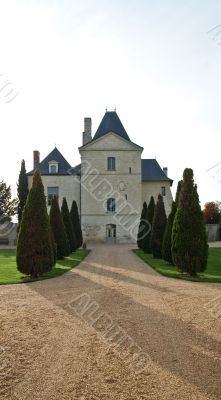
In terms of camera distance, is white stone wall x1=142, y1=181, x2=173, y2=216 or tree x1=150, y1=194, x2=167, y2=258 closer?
tree x1=150, y1=194, x2=167, y2=258

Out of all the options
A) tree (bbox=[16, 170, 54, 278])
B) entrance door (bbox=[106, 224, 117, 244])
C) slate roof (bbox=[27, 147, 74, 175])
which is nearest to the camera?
tree (bbox=[16, 170, 54, 278])

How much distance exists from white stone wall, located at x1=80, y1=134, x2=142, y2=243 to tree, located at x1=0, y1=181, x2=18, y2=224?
1745 centimetres

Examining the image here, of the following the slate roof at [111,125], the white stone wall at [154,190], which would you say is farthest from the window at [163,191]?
the slate roof at [111,125]

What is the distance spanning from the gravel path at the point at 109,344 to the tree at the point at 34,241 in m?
3.45

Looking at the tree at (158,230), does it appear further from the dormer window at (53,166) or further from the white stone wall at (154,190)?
the dormer window at (53,166)

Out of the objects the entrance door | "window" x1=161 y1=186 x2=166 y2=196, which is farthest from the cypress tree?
"window" x1=161 y1=186 x2=166 y2=196

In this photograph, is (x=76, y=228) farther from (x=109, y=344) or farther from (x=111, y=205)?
(x=109, y=344)

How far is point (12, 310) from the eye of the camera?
8484 mm

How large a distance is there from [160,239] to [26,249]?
10635mm

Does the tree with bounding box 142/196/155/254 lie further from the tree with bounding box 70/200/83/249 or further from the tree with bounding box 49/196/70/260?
the tree with bounding box 49/196/70/260

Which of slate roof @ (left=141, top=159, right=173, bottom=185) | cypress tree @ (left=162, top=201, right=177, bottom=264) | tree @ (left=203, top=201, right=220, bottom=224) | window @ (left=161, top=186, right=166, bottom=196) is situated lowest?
cypress tree @ (left=162, top=201, right=177, bottom=264)

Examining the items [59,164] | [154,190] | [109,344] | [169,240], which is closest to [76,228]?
[169,240]

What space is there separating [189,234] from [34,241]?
568 cm

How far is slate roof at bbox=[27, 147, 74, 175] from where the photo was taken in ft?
Answer: 140
